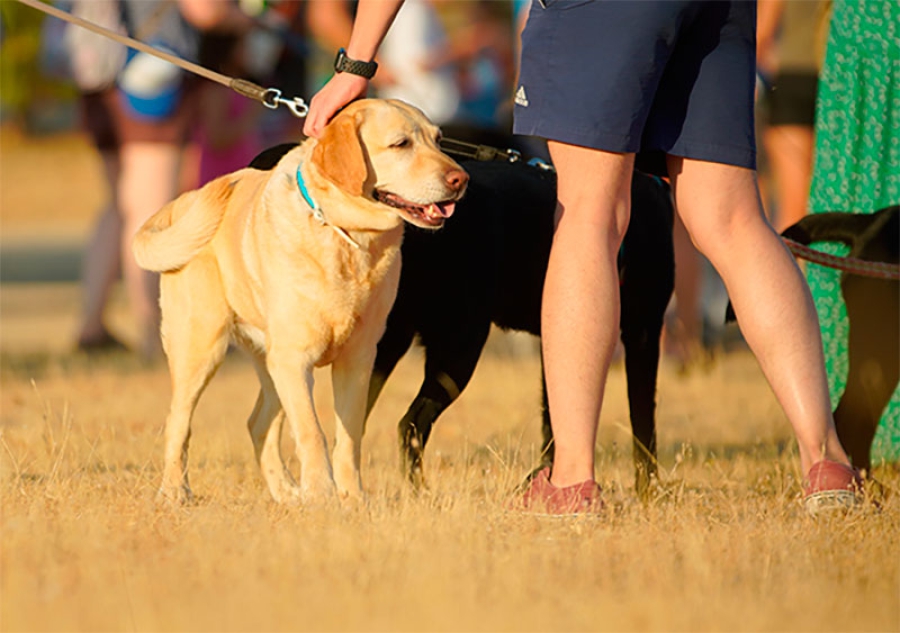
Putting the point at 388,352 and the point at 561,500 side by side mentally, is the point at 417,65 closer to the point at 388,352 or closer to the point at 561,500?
the point at 388,352

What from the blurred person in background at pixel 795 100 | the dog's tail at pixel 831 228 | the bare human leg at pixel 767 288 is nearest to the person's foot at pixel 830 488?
the bare human leg at pixel 767 288

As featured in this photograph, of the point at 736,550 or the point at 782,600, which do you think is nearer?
the point at 782,600

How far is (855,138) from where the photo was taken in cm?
460

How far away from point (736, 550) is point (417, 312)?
4.55ft

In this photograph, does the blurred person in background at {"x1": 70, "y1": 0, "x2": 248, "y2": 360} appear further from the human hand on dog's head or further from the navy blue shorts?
the navy blue shorts

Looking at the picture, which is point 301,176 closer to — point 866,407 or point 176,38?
point 866,407

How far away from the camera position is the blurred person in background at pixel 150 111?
711cm

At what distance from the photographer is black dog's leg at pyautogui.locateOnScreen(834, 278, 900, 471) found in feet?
14.3

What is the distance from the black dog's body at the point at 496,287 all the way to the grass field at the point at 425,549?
262 millimetres

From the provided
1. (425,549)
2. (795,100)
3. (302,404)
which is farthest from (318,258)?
(795,100)

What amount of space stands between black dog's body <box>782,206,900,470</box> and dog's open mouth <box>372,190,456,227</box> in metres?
1.35

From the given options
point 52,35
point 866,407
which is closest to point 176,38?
point 52,35

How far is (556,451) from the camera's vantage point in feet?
11.5

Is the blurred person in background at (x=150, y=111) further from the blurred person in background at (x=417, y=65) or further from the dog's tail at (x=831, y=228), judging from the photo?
the dog's tail at (x=831, y=228)
